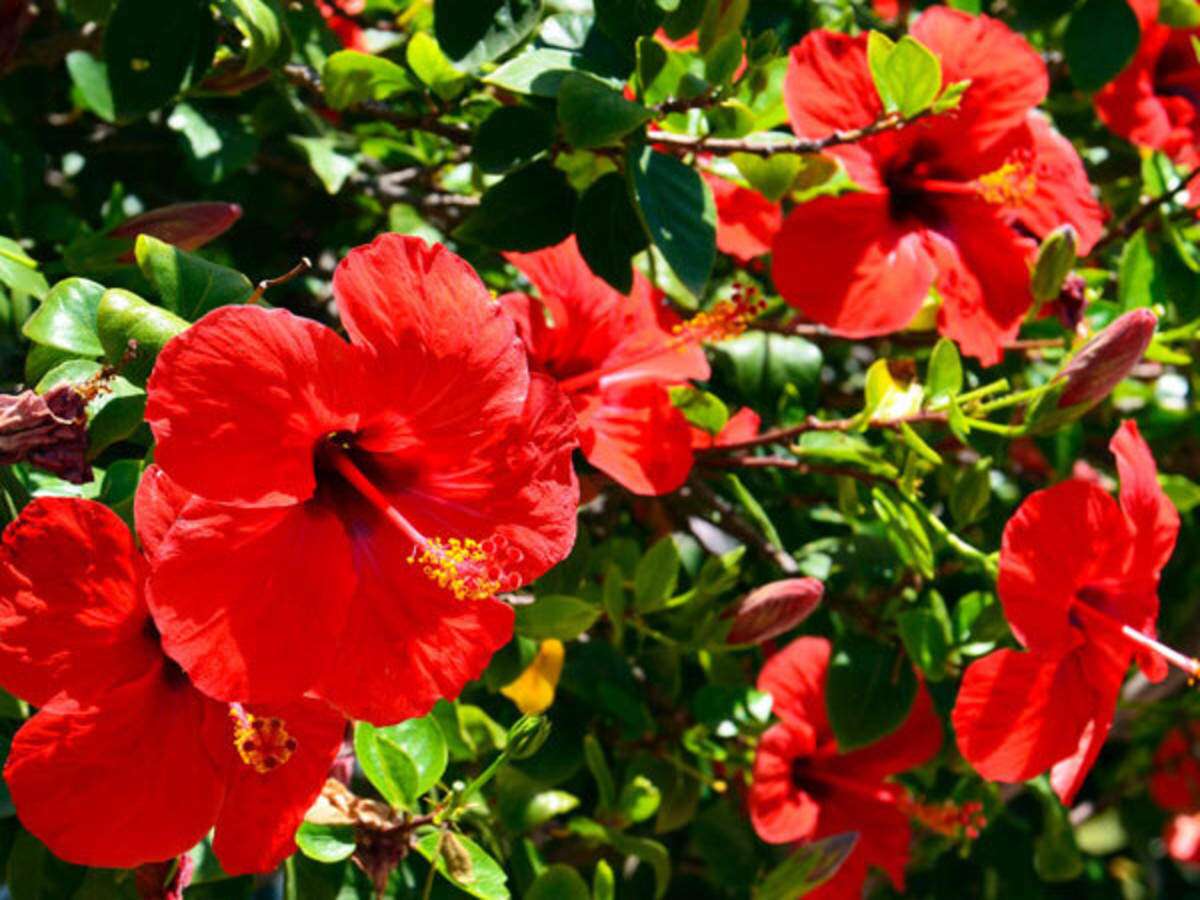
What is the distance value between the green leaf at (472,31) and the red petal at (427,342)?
0.89 feet

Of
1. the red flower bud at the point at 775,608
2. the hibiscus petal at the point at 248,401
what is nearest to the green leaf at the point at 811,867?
the red flower bud at the point at 775,608

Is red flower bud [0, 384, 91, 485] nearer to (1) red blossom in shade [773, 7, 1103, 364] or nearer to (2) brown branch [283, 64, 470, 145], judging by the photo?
(2) brown branch [283, 64, 470, 145]

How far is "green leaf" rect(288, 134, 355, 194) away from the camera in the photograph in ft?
4.62

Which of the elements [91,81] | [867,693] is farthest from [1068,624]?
[91,81]

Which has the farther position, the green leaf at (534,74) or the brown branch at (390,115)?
the brown branch at (390,115)

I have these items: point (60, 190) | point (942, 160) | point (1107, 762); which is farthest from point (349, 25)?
point (1107, 762)

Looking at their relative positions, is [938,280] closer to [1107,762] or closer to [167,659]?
[167,659]

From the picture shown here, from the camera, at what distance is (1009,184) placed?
1456mm

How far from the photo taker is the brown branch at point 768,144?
50.4 inches

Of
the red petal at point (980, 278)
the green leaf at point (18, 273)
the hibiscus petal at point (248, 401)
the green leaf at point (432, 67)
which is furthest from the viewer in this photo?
the red petal at point (980, 278)

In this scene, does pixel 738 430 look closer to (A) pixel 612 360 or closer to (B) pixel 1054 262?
(A) pixel 612 360

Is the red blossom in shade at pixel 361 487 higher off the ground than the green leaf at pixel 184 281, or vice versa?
the green leaf at pixel 184 281

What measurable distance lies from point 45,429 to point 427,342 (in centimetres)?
23

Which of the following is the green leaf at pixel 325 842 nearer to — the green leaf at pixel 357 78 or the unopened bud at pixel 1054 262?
the green leaf at pixel 357 78
